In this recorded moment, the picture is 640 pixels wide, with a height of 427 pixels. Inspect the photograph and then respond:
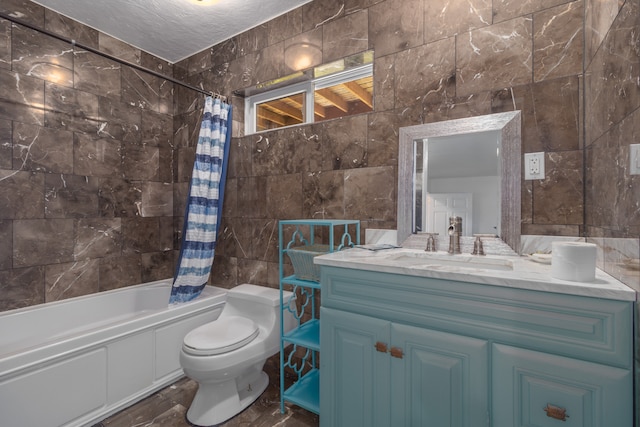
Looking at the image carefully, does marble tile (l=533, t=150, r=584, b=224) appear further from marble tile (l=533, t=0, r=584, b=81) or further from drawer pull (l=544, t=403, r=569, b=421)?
drawer pull (l=544, t=403, r=569, b=421)

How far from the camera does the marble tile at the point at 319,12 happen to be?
1.88 meters

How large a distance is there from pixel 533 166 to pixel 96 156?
293cm

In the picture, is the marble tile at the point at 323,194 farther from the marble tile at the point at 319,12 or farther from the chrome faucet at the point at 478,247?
the marble tile at the point at 319,12

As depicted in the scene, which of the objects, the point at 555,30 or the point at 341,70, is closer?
the point at 555,30

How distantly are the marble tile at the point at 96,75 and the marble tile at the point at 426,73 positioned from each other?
2.27 m

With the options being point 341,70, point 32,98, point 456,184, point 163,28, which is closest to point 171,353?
point 32,98

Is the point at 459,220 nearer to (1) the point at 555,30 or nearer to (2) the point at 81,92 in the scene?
(1) the point at 555,30

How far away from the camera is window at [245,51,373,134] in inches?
77.0

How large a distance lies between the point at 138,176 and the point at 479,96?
2.67 meters

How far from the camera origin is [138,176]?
255 cm

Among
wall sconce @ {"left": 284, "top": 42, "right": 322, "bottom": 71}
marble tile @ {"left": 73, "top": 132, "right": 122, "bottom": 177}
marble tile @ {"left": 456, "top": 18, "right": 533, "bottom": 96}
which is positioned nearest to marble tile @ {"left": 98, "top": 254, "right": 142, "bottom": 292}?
marble tile @ {"left": 73, "top": 132, "right": 122, "bottom": 177}

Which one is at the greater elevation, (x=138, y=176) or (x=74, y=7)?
(x=74, y=7)

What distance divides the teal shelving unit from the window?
2.67 feet

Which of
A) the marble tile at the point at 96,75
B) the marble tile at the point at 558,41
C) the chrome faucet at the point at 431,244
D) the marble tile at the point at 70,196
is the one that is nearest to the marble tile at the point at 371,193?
the chrome faucet at the point at 431,244
